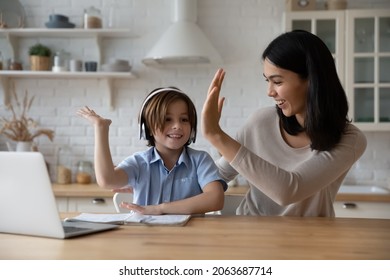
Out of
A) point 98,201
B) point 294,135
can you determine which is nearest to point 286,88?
point 294,135

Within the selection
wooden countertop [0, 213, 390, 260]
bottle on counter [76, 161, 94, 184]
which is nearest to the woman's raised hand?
wooden countertop [0, 213, 390, 260]

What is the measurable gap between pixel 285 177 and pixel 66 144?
234 cm

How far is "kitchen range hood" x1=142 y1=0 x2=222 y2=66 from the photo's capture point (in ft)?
9.78

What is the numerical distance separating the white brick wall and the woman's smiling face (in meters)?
1.80

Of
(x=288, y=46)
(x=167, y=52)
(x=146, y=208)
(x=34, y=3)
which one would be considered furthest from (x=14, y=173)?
(x=34, y=3)

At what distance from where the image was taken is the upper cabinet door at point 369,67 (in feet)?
9.75

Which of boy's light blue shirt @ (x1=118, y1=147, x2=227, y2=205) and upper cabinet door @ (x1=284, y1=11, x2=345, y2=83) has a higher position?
upper cabinet door @ (x1=284, y1=11, x2=345, y2=83)

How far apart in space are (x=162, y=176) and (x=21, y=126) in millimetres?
1961

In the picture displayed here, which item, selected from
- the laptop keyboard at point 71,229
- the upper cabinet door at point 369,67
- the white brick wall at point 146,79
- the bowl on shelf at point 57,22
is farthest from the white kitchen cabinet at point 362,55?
the laptop keyboard at point 71,229

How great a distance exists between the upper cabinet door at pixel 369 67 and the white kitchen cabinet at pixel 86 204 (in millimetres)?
1533

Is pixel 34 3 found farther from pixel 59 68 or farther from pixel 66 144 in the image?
pixel 66 144

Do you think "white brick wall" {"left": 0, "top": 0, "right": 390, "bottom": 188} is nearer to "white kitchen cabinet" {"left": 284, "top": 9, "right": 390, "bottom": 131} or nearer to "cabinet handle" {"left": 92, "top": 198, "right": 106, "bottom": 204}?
"white kitchen cabinet" {"left": 284, "top": 9, "right": 390, "bottom": 131}

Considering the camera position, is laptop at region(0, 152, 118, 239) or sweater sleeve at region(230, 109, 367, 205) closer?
laptop at region(0, 152, 118, 239)

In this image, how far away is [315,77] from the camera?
1.40 meters
